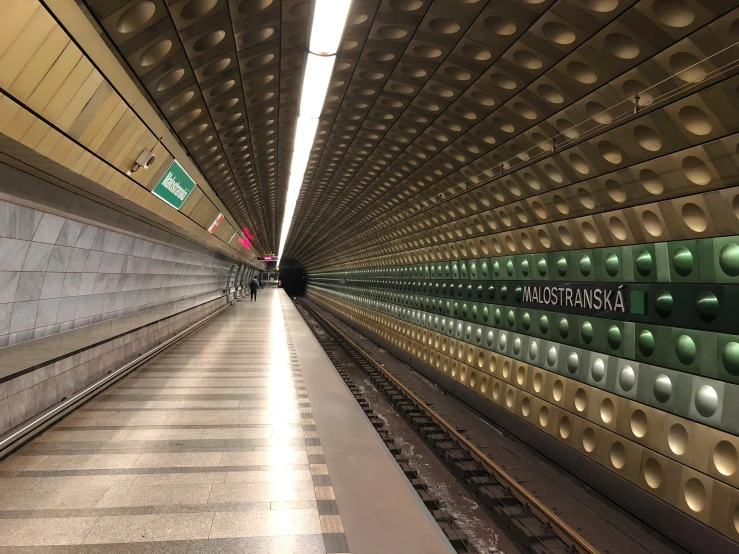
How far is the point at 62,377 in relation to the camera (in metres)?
6.48

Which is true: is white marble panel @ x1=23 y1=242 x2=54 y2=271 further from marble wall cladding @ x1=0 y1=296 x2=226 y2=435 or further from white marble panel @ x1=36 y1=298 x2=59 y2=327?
marble wall cladding @ x1=0 y1=296 x2=226 y2=435

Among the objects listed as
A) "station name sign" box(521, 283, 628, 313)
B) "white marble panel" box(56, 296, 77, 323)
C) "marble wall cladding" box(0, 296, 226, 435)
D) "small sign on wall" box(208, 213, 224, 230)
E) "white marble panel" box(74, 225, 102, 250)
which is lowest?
"marble wall cladding" box(0, 296, 226, 435)

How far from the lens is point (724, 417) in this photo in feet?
14.7

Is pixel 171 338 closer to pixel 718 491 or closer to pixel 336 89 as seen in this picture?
pixel 336 89

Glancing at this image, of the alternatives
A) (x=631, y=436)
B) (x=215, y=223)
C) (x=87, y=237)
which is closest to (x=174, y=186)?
(x=87, y=237)

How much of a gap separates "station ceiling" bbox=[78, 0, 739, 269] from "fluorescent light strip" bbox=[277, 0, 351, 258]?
0.31 metres

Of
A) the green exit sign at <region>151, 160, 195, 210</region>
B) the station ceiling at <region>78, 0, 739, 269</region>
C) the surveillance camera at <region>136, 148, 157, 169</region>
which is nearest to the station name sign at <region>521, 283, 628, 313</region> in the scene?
the station ceiling at <region>78, 0, 739, 269</region>

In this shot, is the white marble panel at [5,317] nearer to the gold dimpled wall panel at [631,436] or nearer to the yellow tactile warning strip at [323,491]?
the yellow tactile warning strip at [323,491]

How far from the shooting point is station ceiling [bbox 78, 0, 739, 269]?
409 centimetres

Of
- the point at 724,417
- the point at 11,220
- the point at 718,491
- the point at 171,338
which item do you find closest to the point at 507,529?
the point at 718,491

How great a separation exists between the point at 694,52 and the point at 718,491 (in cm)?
363

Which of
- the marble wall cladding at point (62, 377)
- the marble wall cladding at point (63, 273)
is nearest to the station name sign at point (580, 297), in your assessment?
the marble wall cladding at point (62, 377)

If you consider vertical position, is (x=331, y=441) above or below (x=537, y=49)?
below

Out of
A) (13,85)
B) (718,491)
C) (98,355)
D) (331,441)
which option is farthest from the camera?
(98,355)
